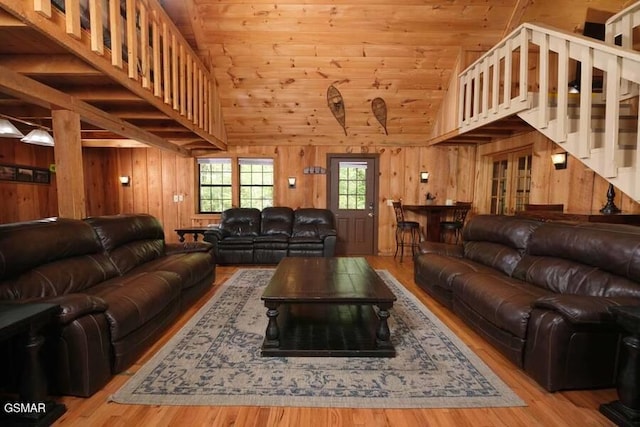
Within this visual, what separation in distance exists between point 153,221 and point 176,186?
2.91 m

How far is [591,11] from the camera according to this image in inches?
168

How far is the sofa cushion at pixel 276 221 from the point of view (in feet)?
17.9

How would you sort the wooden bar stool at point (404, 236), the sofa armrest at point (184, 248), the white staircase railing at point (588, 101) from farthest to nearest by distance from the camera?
the wooden bar stool at point (404, 236)
the sofa armrest at point (184, 248)
the white staircase railing at point (588, 101)

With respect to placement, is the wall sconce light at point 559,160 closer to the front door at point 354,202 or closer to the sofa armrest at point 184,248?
the front door at point 354,202

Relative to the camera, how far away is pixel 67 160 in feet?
10.1

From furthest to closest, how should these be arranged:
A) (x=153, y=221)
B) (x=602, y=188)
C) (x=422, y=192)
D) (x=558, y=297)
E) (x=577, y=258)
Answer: (x=422, y=192), (x=153, y=221), (x=602, y=188), (x=577, y=258), (x=558, y=297)

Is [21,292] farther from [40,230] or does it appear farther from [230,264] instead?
[230,264]

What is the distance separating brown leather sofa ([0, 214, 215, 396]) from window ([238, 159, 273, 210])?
3.17 m

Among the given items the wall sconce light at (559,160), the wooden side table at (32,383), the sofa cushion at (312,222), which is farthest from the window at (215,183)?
the wall sconce light at (559,160)

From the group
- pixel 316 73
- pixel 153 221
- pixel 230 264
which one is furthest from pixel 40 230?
pixel 316 73

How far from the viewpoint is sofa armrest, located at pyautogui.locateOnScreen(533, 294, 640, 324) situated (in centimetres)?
173

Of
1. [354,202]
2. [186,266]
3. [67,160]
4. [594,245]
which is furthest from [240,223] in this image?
[594,245]

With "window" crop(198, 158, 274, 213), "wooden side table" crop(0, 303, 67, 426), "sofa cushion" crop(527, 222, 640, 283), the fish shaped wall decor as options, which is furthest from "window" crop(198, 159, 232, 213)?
"sofa cushion" crop(527, 222, 640, 283)

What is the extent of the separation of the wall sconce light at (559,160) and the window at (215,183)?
18.4 ft
